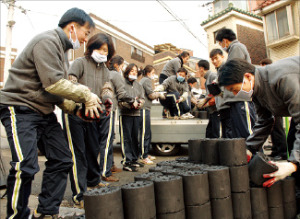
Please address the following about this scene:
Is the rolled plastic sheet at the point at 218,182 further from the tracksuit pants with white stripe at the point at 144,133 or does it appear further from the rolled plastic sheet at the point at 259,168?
the tracksuit pants with white stripe at the point at 144,133

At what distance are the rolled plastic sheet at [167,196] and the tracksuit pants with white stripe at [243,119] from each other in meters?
1.74

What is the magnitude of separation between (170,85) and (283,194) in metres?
3.96

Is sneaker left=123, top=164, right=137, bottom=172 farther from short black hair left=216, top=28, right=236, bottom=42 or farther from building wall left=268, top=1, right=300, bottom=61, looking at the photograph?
building wall left=268, top=1, right=300, bottom=61

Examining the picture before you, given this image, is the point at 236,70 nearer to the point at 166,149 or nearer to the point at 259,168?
the point at 259,168

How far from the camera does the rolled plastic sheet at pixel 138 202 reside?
136 cm

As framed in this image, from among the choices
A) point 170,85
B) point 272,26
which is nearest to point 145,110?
point 170,85

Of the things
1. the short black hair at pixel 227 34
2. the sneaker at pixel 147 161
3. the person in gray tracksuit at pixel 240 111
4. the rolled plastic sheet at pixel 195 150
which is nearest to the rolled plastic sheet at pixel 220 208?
the rolled plastic sheet at pixel 195 150

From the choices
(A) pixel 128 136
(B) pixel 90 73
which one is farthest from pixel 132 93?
(B) pixel 90 73

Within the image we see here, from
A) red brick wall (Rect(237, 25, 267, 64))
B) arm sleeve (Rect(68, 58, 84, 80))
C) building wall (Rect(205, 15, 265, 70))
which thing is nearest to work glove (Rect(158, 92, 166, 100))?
arm sleeve (Rect(68, 58, 84, 80))

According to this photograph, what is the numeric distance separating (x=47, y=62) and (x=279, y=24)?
16081mm

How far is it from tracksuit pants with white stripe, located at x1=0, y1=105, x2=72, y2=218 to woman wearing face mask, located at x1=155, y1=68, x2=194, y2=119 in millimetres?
3762

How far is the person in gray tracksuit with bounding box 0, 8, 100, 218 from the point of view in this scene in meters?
1.64

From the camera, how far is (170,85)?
18.5ft

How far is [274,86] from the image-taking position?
1849mm
